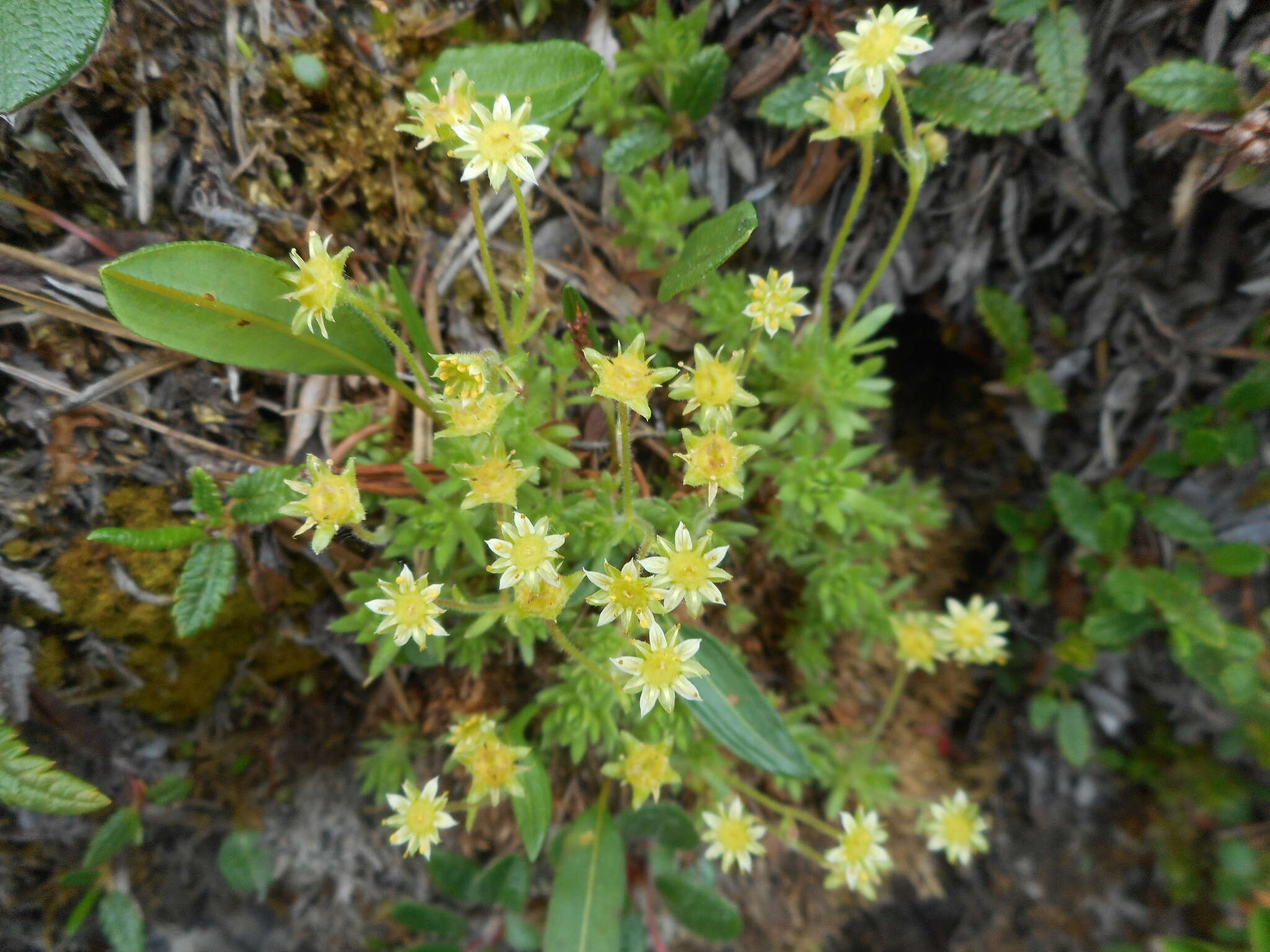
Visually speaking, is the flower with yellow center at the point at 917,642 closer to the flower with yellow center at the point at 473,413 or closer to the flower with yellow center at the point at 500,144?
the flower with yellow center at the point at 473,413

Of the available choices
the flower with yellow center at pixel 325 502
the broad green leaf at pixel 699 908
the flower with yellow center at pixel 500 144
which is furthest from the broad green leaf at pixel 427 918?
the flower with yellow center at pixel 500 144

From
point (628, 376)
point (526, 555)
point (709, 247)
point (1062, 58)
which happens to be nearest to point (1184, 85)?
point (1062, 58)

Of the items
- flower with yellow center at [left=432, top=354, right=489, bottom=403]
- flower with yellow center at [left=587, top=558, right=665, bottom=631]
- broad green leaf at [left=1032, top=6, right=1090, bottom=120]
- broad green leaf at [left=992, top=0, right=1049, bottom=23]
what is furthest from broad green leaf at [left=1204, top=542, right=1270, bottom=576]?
flower with yellow center at [left=432, top=354, right=489, bottom=403]

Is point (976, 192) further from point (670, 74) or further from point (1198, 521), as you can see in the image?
point (1198, 521)

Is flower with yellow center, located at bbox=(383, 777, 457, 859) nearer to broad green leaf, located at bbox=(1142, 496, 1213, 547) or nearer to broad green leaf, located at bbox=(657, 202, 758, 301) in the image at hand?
broad green leaf, located at bbox=(657, 202, 758, 301)

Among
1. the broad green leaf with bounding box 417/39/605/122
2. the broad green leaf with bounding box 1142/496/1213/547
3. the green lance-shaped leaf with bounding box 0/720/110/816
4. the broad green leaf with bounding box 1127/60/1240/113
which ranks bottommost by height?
the green lance-shaped leaf with bounding box 0/720/110/816

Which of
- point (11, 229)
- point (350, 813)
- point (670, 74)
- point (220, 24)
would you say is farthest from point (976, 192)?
point (350, 813)
